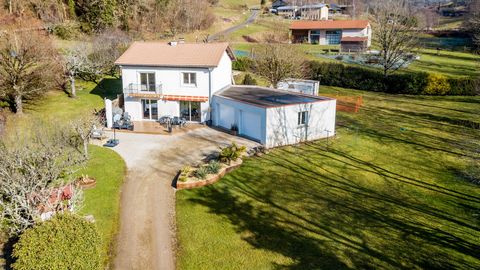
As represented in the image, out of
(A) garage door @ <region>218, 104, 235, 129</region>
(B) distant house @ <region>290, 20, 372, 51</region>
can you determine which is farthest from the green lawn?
(B) distant house @ <region>290, 20, 372, 51</region>

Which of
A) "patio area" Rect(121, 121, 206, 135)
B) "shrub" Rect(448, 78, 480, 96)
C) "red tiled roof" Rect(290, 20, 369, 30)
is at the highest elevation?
"red tiled roof" Rect(290, 20, 369, 30)

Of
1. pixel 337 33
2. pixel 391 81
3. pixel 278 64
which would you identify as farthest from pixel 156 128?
pixel 337 33

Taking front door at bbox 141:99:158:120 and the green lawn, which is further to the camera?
front door at bbox 141:99:158:120

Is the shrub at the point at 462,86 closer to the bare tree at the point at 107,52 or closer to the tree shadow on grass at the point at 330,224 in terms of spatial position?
the tree shadow on grass at the point at 330,224

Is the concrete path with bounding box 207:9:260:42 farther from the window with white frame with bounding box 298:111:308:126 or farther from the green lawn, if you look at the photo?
the green lawn

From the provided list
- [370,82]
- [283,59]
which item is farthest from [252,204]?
[370,82]

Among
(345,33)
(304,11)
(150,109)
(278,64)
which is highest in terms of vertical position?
(304,11)

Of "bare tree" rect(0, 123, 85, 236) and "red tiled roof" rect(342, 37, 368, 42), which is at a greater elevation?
"red tiled roof" rect(342, 37, 368, 42)

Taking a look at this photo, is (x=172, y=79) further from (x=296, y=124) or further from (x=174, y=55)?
(x=296, y=124)
